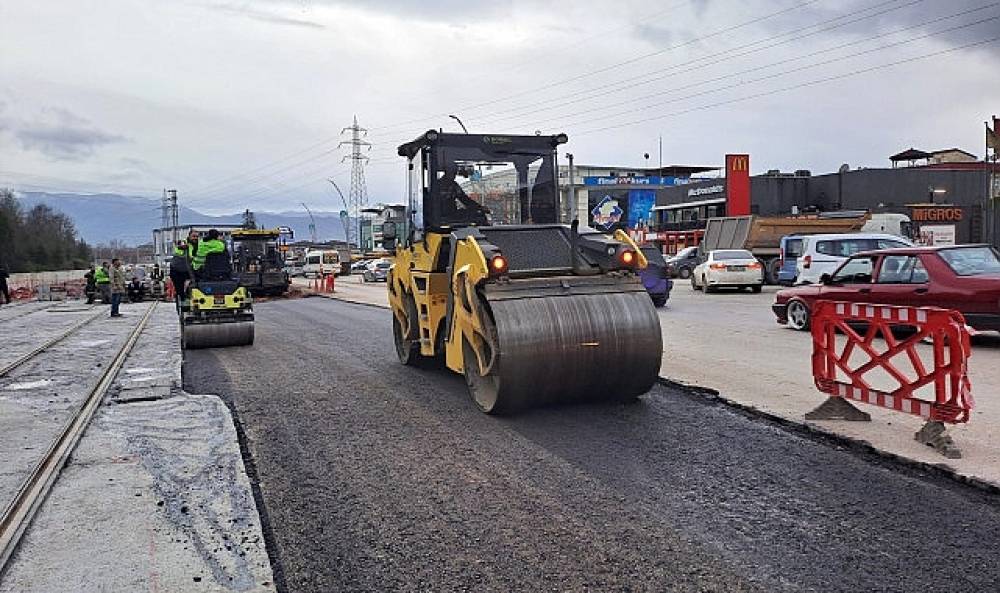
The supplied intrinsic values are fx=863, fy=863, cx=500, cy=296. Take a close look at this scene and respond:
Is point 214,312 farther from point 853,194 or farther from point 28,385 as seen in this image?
point 853,194

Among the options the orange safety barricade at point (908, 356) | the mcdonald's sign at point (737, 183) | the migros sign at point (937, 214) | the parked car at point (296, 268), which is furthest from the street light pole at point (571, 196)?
the parked car at point (296, 268)

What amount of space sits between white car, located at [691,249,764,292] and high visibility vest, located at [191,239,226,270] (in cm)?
1428

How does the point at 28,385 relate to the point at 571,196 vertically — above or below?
below

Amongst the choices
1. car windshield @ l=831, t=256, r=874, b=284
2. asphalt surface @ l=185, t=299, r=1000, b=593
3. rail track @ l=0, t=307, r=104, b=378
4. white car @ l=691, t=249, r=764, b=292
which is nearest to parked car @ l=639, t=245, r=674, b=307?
white car @ l=691, t=249, r=764, b=292

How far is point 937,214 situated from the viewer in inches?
1559

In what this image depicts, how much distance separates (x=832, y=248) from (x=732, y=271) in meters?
4.51

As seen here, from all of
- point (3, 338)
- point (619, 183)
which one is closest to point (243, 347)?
point (3, 338)

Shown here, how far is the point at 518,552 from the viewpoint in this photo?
433cm

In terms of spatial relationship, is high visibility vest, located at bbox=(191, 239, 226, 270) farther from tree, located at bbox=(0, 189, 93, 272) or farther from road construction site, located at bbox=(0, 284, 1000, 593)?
tree, located at bbox=(0, 189, 93, 272)

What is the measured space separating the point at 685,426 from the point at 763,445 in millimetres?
779

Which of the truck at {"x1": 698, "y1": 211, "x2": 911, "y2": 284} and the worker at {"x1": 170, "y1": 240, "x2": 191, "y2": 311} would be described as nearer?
the worker at {"x1": 170, "y1": 240, "x2": 191, "y2": 311}

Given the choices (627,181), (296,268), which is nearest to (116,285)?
(296,268)

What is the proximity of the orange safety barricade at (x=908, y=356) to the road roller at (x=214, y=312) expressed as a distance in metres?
9.39

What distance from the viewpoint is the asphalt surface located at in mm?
4039
